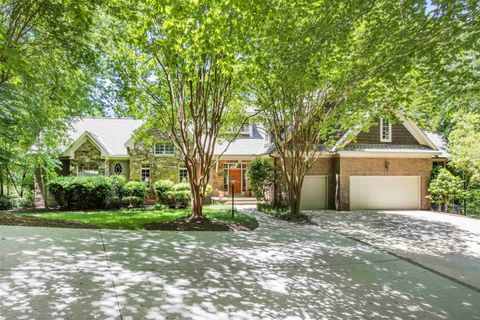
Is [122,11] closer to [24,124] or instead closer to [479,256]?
[24,124]

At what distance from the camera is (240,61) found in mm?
9430

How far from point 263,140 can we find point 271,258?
Result: 55.1 feet

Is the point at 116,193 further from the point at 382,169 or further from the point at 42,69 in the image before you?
the point at 382,169

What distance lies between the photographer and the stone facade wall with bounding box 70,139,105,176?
19.9m

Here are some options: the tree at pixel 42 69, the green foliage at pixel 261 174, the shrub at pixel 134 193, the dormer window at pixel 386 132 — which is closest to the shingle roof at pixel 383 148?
the dormer window at pixel 386 132

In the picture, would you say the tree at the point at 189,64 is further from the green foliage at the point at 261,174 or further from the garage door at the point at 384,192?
the garage door at the point at 384,192

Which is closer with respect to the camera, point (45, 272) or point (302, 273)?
point (45, 272)

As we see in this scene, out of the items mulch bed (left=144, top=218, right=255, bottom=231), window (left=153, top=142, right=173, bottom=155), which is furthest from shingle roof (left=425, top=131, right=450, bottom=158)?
window (left=153, top=142, right=173, bottom=155)

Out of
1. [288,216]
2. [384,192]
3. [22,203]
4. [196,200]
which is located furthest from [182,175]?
[384,192]

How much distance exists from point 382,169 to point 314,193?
13.4ft

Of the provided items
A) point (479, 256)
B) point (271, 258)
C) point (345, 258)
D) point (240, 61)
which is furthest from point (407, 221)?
point (240, 61)

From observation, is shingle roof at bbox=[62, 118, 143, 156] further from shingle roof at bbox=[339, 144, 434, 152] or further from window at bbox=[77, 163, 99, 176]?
shingle roof at bbox=[339, 144, 434, 152]

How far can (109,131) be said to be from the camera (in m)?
22.9

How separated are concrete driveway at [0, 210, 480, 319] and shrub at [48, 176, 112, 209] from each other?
9054 mm
